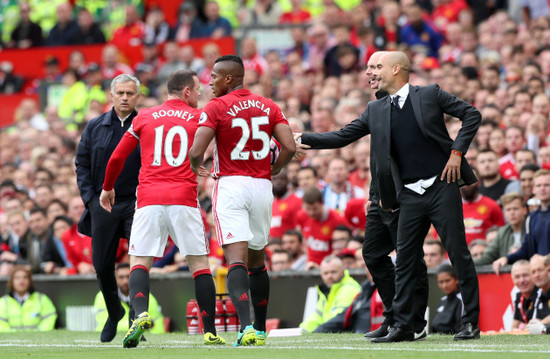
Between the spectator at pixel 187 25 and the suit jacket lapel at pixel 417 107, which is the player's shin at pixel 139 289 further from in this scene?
the spectator at pixel 187 25

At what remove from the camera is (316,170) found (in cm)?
1547

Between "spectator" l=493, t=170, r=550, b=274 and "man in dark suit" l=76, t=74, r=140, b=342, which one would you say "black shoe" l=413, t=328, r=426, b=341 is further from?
"man in dark suit" l=76, t=74, r=140, b=342

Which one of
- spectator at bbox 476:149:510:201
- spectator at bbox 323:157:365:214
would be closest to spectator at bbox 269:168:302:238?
spectator at bbox 323:157:365:214

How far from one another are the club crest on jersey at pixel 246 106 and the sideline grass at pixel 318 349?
1.86 metres

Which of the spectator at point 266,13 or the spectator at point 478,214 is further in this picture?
the spectator at point 266,13

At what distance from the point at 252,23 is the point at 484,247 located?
11.8 m

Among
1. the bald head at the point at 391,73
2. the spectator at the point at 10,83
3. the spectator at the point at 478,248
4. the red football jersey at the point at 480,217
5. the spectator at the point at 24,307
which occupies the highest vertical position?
the spectator at the point at 10,83

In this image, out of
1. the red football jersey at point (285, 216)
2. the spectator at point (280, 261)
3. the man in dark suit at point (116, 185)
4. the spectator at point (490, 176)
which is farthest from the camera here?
the red football jersey at point (285, 216)

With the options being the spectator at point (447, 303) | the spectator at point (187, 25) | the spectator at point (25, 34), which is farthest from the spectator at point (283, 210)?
the spectator at point (25, 34)

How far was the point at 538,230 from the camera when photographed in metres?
11.2

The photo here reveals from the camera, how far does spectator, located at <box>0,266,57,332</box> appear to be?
14961 millimetres

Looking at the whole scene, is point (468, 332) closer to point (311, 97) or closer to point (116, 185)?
point (116, 185)

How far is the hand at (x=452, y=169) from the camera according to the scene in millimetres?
8625

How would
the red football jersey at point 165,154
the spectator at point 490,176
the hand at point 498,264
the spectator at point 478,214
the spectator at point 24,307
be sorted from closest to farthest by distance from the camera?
the red football jersey at point 165,154
the hand at point 498,264
the spectator at point 478,214
the spectator at point 490,176
the spectator at point 24,307
